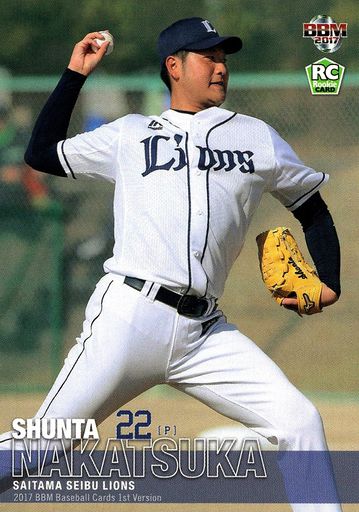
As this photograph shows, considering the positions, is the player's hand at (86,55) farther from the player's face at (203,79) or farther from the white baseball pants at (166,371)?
the white baseball pants at (166,371)

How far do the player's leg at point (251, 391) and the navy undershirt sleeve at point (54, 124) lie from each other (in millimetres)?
693

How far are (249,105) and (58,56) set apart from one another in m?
1.40

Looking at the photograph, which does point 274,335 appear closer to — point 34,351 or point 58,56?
point 34,351

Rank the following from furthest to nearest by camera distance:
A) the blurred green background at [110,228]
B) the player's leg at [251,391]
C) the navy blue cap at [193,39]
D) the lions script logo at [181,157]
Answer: the blurred green background at [110,228]
the navy blue cap at [193,39]
the lions script logo at [181,157]
the player's leg at [251,391]

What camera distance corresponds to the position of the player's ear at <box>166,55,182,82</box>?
3451mm

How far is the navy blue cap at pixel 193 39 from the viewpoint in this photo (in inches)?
133

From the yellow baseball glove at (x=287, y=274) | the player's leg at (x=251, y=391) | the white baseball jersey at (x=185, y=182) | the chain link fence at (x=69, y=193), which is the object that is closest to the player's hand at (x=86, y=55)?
the white baseball jersey at (x=185, y=182)

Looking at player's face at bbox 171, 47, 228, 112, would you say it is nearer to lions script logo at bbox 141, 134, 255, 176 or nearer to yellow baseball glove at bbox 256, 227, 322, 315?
lions script logo at bbox 141, 134, 255, 176

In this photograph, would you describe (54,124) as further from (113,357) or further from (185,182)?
(113,357)

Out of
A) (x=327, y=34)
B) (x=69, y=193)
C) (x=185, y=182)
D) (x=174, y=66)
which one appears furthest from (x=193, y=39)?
(x=327, y=34)

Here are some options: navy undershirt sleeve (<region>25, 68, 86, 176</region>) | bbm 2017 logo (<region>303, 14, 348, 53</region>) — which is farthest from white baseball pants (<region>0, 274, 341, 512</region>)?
bbm 2017 logo (<region>303, 14, 348, 53</region>)

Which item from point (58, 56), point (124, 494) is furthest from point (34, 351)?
point (124, 494)

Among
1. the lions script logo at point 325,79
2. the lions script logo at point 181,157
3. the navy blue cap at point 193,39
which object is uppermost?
the lions script logo at point 325,79

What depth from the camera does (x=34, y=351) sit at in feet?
22.5
